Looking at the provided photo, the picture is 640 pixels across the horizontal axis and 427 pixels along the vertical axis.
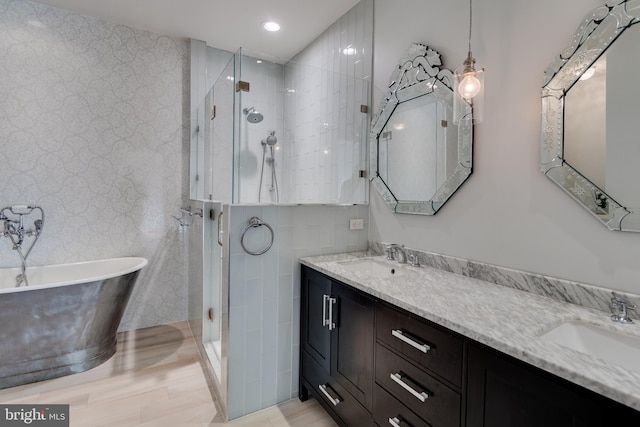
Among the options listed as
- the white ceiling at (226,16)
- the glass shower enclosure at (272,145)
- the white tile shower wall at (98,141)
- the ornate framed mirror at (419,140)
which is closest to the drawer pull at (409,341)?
the ornate framed mirror at (419,140)

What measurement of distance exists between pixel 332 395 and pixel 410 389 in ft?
2.18

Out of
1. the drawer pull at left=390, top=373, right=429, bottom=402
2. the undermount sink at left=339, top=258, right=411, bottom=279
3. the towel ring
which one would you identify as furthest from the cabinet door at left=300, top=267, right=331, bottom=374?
the drawer pull at left=390, top=373, right=429, bottom=402

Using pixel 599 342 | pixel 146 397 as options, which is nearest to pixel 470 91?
pixel 599 342

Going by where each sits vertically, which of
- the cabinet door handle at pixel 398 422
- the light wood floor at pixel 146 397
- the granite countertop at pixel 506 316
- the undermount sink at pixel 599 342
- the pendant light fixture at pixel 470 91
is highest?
the pendant light fixture at pixel 470 91

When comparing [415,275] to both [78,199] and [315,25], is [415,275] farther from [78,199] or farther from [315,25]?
[78,199]

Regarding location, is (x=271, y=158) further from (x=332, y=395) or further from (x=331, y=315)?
(x=332, y=395)

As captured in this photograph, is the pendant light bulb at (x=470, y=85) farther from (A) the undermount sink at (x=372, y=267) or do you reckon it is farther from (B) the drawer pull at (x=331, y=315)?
(B) the drawer pull at (x=331, y=315)

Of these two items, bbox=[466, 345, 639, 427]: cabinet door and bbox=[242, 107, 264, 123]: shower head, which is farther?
bbox=[242, 107, 264, 123]: shower head

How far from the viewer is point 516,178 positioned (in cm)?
150

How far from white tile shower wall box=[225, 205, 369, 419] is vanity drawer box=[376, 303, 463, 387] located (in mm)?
761

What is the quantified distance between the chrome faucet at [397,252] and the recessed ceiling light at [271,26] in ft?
7.18

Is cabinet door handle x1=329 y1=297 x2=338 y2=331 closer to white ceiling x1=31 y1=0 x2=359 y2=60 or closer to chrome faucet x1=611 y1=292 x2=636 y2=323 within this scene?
chrome faucet x1=611 y1=292 x2=636 y2=323

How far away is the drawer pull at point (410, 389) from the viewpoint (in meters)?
1.18

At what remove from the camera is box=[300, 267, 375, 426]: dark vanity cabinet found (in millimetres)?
1527
